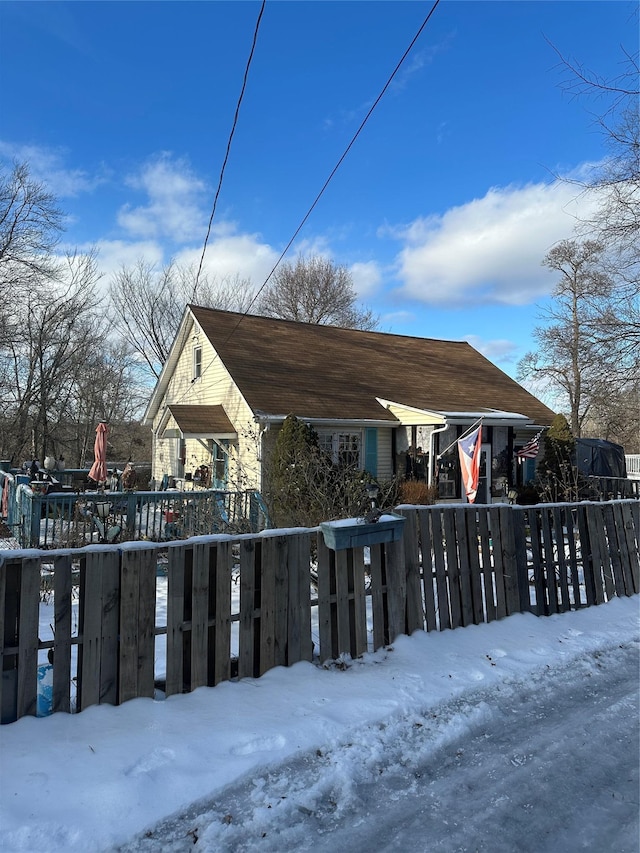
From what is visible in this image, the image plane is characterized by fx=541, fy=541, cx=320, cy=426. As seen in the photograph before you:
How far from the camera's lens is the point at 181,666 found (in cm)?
357

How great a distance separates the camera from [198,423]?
49.7 feet

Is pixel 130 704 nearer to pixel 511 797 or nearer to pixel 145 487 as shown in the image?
pixel 511 797

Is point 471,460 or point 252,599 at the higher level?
point 471,460

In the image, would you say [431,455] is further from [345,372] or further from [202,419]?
[202,419]

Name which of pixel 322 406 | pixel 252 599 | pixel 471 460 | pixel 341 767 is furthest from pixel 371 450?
pixel 341 767

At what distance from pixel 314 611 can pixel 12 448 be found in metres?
25.1

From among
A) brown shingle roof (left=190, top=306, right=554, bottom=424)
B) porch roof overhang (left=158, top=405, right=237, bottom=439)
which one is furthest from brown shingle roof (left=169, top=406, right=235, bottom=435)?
brown shingle roof (left=190, top=306, right=554, bottom=424)

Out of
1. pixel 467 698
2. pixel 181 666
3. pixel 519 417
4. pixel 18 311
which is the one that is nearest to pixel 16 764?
pixel 181 666

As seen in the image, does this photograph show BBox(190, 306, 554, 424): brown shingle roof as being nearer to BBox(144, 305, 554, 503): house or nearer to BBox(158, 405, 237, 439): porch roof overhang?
BBox(144, 305, 554, 503): house

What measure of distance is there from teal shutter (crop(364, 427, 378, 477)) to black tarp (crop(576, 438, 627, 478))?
31.1ft

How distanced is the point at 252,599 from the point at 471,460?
16.4ft

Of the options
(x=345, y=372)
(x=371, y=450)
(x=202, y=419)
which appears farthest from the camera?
(x=345, y=372)

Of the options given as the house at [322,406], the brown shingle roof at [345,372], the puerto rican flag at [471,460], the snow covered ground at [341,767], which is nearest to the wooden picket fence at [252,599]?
the snow covered ground at [341,767]

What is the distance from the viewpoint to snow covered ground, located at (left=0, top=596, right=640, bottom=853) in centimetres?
252
